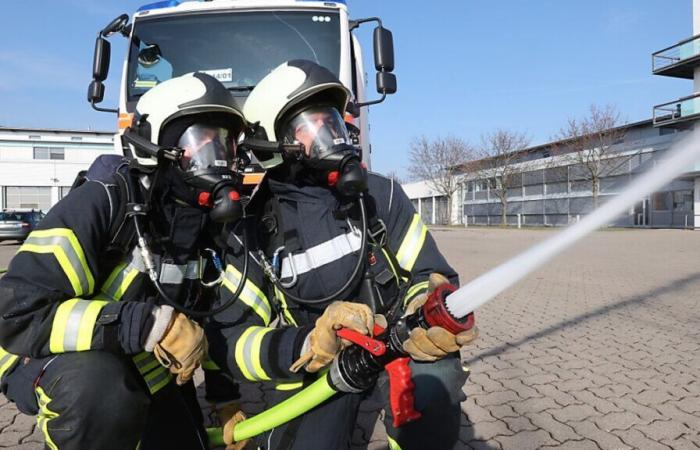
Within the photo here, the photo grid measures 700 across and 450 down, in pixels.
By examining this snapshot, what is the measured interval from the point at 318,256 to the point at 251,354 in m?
0.51

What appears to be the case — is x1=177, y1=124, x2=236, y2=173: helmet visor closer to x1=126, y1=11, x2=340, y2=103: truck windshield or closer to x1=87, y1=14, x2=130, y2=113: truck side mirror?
x1=126, y1=11, x2=340, y2=103: truck windshield

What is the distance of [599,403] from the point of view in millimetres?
3562

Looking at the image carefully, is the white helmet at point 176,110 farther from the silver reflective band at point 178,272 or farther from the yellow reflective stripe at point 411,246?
the yellow reflective stripe at point 411,246

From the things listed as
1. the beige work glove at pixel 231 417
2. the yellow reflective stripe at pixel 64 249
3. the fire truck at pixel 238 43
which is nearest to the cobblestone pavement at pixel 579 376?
the beige work glove at pixel 231 417

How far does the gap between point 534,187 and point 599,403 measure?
35.8 m

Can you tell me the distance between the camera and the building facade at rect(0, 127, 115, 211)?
36.8 meters

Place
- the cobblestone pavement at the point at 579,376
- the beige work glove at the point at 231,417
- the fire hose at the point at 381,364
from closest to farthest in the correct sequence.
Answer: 1. the fire hose at the point at 381,364
2. the beige work glove at the point at 231,417
3. the cobblestone pavement at the point at 579,376

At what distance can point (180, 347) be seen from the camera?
1.91 metres

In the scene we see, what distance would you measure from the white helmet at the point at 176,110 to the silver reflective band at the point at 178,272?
0.44 m

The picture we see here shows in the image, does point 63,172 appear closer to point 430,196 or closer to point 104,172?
point 430,196

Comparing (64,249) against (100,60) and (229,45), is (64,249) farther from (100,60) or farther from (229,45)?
(100,60)

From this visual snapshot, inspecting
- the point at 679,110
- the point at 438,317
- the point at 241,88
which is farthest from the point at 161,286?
the point at 679,110

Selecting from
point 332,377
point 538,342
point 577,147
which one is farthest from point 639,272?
point 577,147

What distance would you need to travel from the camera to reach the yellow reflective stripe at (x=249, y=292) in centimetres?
236
